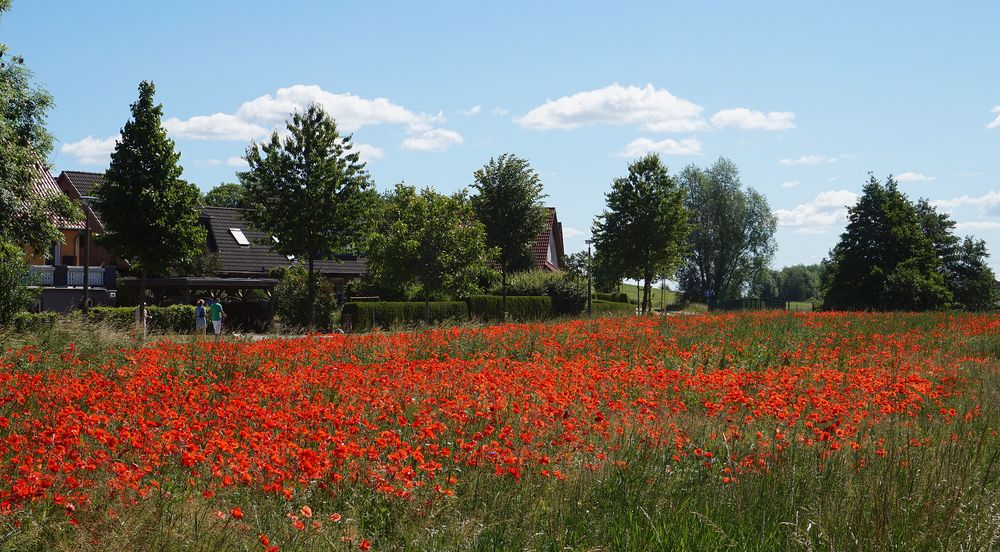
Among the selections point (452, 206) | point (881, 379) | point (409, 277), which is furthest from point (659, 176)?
point (881, 379)

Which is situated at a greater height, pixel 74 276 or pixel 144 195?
pixel 144 195

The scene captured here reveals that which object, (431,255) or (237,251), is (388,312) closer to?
(431,255)

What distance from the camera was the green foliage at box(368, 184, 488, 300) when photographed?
39.0 m

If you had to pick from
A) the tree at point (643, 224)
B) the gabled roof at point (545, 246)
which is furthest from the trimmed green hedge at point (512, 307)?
the gabled roof at point (545, 246)

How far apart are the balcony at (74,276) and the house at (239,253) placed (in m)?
5.51

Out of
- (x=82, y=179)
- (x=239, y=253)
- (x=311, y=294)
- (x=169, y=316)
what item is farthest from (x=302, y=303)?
(x=82, y=179)

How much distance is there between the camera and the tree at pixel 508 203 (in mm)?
45312

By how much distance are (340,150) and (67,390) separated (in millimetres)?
28636

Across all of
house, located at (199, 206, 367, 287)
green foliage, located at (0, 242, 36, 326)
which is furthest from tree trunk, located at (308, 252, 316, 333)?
house, located at (199, 206, 367, 287)

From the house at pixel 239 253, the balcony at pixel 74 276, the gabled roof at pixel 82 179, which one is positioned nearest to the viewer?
the balcony at pixel 74 276

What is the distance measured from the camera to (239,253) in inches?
2023

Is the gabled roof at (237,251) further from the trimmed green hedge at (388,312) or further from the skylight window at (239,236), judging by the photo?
the trimmed green hedge at (388,312)

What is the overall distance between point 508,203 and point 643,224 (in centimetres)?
720

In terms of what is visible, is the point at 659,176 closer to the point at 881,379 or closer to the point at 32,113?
the point at 32,113
